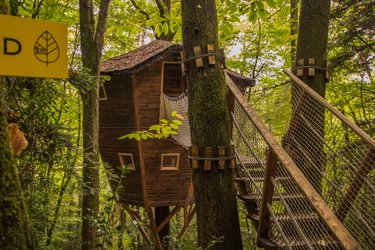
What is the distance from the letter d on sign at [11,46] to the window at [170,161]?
9.24m

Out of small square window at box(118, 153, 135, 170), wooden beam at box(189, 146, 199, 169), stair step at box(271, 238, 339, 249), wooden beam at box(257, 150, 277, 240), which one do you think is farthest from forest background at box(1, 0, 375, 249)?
small square window at box(118, 153, 135, 170)

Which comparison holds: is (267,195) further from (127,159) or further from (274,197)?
(127,159)

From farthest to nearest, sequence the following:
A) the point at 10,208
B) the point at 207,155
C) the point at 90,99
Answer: the point at 90,99 < the point at 207,155 < the point at 10,208

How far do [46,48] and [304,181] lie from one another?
1.87 meters

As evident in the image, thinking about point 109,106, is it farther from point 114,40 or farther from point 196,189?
point 196,189

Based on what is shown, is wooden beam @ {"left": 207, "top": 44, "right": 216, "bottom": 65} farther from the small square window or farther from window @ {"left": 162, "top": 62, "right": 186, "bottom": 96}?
the small square window

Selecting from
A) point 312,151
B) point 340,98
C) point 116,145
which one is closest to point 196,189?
point 312,151

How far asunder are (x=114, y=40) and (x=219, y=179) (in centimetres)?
1175

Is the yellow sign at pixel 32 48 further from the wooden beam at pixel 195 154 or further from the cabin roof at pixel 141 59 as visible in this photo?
the cabin roof at pixel 141 59

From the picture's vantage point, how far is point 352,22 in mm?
6633

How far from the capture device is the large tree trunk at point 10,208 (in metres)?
1.58

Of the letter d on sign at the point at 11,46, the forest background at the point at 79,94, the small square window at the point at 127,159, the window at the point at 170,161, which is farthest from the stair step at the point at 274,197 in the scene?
the small square window at the point at 127,159

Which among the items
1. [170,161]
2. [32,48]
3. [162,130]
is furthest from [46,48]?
[170,161]

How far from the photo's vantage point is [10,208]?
162 cm
